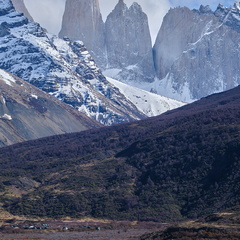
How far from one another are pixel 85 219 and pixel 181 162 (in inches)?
1243

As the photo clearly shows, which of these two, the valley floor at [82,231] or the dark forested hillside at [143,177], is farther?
the dark forested hillside at [143,177]

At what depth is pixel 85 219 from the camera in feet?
449

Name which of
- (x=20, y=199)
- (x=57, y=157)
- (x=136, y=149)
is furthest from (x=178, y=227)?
(x=57, y=157)

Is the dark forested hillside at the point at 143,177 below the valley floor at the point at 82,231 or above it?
→ above

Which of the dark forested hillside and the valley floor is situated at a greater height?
the dark forested hillside

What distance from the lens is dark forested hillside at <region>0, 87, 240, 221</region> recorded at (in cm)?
13875

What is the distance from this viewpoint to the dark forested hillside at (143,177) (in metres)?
139

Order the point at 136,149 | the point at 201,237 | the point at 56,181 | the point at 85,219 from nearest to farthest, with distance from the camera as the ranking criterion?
the point at 201,237 → the point at 85,219 → the point at 56,181 → the point at 136,149

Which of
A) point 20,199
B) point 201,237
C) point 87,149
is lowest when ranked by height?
point 201,237

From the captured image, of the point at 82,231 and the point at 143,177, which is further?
the point at 143,177

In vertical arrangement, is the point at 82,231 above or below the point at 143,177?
below

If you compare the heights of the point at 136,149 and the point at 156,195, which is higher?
the point at 136,149

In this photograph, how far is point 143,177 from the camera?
15800 centimetres

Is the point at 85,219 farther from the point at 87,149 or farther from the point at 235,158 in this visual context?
the point at 87,149
